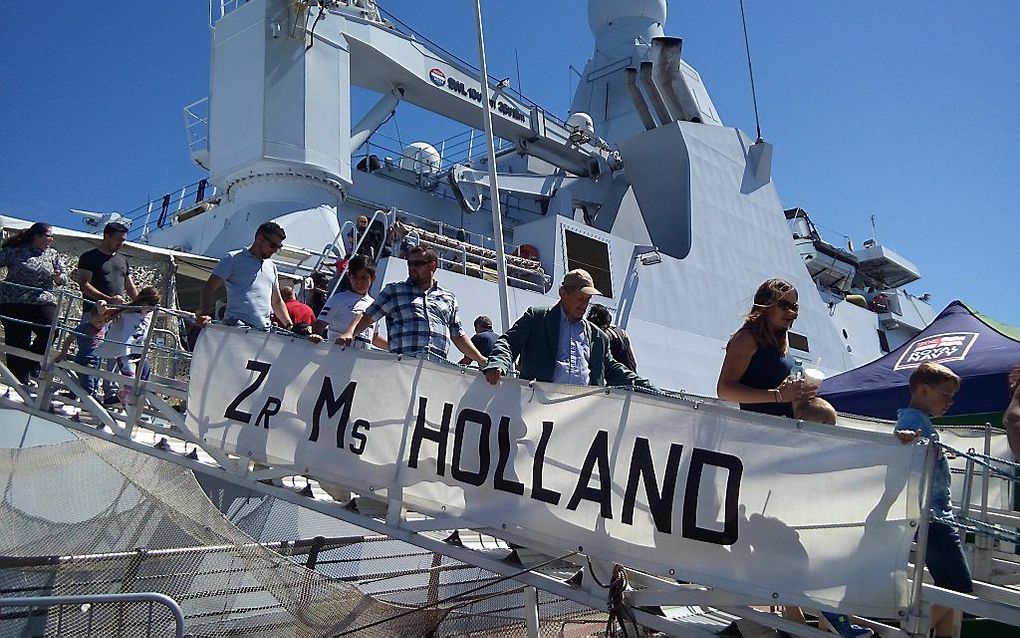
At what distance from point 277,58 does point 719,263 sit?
9.29 meters

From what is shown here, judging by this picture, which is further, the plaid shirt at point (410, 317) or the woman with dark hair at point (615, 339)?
the woman with dark hair at point (615, 339)

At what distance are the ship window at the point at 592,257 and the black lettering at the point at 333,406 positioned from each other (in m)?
8.42

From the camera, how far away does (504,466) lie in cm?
332

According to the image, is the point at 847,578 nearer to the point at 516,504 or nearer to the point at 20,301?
the point at 516,504

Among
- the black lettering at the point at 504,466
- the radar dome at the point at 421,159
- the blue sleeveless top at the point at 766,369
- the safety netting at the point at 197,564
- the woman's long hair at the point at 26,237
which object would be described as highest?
the radar dome at the point at 421,159

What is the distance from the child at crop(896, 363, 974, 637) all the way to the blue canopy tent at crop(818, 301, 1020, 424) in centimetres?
340

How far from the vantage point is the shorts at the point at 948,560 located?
110 inches

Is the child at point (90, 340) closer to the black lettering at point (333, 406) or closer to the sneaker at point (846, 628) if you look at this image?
the black lettering at point (333, 406)

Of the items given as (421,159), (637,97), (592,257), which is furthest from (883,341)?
(421,159)

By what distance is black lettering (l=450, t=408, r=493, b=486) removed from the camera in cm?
336

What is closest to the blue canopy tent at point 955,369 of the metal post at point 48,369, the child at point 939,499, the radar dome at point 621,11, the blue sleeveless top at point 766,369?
the child at point 939,499

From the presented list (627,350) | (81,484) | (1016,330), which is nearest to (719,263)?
Result: (1016,330)

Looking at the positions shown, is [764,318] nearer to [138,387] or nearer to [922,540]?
[922,540]

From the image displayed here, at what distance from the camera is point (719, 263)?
15.1 m
